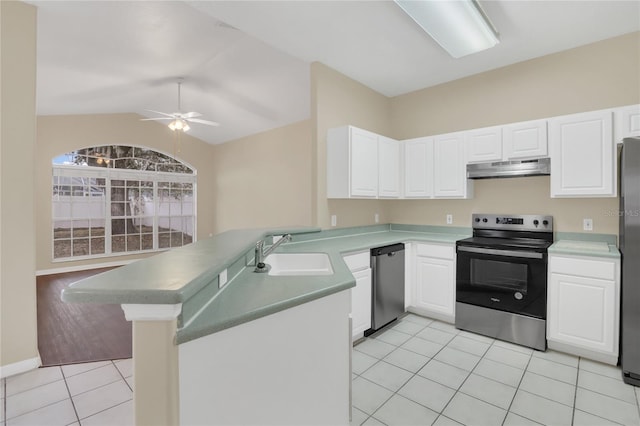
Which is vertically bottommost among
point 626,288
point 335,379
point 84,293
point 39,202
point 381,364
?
point 381,364

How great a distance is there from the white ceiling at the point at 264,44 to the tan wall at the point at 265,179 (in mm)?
993

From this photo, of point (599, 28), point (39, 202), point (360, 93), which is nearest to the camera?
point (599, 28)

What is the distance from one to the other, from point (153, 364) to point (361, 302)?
2.21m

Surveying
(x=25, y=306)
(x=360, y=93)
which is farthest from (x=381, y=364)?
(x=360, y=93)

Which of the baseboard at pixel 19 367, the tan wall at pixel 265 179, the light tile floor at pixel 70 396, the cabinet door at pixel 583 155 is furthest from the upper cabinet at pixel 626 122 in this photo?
the baseboard at pixel 19 367

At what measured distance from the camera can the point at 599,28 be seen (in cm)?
278

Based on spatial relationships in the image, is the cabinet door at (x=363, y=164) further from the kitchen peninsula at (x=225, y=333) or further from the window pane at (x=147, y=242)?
the window pane at (x=147, y=242)

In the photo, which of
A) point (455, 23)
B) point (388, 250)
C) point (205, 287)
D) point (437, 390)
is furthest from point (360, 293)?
point (455, 23)

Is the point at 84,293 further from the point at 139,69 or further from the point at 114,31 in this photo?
the point at 139,69

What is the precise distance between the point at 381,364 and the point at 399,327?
2.68ft

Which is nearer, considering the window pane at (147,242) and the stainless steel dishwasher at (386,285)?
the stainless steel dishwasher at (386,285)

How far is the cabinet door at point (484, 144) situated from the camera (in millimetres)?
3207

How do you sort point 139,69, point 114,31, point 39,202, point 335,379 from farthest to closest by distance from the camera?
point 39,202 < point 139,69 < point 114,31 < point 335,379

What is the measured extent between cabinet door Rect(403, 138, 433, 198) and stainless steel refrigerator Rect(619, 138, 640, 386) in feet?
5.66
